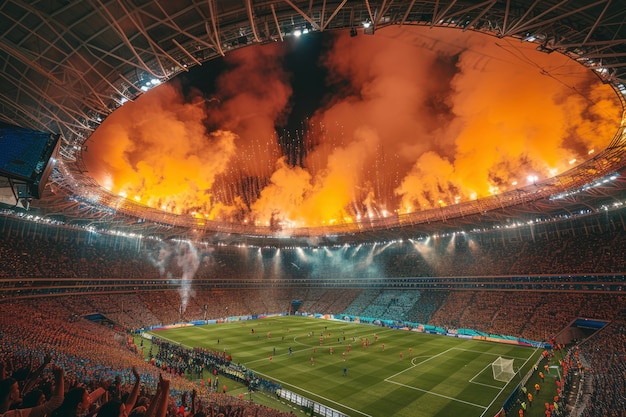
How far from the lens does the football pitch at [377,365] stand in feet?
71.5

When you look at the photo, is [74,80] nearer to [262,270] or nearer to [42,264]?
[42,264]

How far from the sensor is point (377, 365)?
29984 mm

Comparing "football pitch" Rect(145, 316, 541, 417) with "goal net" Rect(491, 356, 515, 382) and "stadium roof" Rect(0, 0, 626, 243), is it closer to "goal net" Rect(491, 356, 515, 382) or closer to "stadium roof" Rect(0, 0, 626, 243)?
"goal net" Rect(491, 356, 515, 382)

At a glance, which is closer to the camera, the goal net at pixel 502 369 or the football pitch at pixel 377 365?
the football pitch at pixel 377 365

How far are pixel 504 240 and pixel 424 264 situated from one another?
48.1 ft

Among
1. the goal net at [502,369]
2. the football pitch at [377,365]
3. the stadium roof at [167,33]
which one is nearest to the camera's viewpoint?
the stadium roof at [167,33]

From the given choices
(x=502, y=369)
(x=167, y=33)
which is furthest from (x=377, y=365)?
(x=167, y=33)

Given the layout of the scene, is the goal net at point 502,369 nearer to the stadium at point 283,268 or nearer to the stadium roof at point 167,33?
the stadium at point 283,268

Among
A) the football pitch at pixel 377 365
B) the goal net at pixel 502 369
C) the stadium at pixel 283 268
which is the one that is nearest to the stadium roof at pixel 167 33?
the stadium at pixel 283 268

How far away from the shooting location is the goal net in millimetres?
26341

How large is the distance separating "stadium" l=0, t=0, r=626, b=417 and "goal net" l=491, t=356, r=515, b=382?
0.29m

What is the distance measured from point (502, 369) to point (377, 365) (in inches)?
A: 442

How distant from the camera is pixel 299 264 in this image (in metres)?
80.0

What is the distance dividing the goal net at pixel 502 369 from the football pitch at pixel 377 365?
0.48 metres
